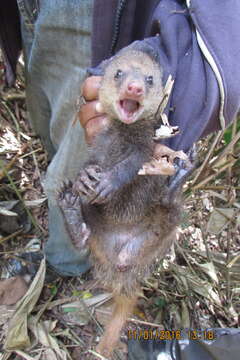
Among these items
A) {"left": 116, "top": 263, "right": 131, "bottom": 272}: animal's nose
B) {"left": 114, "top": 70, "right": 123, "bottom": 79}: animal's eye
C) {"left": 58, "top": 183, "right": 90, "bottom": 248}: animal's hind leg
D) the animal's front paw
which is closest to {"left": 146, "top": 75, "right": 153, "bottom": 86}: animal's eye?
{"left": 114, "top": 70, "right": 123, "bottom": 79}: animal's eye

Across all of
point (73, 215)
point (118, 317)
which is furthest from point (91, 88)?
point (118, 317)

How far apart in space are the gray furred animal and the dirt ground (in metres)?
0.48

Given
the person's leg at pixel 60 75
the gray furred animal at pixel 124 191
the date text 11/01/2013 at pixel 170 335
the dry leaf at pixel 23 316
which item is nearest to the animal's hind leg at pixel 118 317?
the gray furred animal at pixel 124 191

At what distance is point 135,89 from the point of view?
3.98ft

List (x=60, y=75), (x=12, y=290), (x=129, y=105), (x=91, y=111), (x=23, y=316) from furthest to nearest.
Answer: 1. (x=12, y=290)
2. (x=23, y=316)
3. (x=60, y=75)
4. (x=91, y=111)
5. (x=129, y=105)

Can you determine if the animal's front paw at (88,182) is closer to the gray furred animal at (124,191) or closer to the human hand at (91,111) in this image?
the gray furred animal at (124,191)

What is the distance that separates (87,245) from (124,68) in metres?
0.78

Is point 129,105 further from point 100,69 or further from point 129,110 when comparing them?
point 100,69

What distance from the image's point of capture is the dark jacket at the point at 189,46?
1092 mm

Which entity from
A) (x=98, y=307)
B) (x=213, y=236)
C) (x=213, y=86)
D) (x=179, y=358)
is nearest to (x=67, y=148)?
(x=213, y=86)

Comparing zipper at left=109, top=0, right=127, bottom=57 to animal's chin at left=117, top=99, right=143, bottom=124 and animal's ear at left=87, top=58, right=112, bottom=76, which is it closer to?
animal's ear at left=87, top=58, right=112, bottom=76

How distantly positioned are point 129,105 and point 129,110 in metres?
0.02

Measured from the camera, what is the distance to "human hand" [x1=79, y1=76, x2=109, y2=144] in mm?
1408

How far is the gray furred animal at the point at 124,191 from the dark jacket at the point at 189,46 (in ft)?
0.37
